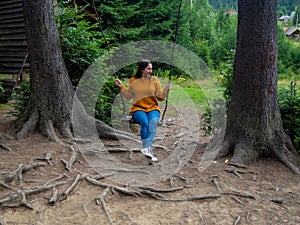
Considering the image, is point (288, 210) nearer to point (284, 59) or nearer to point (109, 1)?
point (109, 1)

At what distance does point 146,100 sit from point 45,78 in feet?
7.04

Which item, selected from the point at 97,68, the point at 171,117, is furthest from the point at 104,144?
the point at 171,117

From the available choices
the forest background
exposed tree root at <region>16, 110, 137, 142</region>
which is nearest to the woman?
the forest background

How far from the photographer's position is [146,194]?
449 cm

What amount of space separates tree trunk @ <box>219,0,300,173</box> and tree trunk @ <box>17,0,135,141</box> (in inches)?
126

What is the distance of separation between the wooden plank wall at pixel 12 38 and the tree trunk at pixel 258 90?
25.9 ft

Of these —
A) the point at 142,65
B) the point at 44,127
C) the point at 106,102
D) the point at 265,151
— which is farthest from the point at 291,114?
the point at 44,127

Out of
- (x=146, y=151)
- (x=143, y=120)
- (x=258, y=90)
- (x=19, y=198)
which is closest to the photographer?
(x=19, y=198)

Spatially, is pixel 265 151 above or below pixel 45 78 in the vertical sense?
below

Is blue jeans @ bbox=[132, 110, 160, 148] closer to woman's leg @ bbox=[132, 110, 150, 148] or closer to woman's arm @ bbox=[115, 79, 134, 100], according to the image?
woman's leg @ bbox=[132, 110, 150, 148]

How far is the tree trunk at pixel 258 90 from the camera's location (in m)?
5.31

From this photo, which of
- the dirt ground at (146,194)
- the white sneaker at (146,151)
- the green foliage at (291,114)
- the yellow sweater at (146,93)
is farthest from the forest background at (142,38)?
the white sneaker at (146,151)

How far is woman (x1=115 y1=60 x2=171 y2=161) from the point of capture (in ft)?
18.2

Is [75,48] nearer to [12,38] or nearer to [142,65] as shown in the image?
[142,65]
